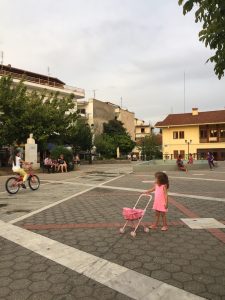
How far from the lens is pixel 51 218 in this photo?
355 inches

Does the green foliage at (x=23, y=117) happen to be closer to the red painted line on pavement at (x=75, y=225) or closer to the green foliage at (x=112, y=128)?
the red painted line on pavement at (x=75, y=225)

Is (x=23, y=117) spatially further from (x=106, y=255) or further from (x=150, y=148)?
(x=150, y=148)

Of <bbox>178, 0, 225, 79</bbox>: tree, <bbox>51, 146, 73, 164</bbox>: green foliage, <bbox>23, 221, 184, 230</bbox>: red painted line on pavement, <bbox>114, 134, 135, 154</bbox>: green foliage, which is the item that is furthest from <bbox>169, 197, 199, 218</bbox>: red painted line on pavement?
<bbox>114, 134, 135, 154</bbox>: green foliage

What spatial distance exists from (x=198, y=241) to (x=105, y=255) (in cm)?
190

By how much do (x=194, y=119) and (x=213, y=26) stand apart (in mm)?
55169

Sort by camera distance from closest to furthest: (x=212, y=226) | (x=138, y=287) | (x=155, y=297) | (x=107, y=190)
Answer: (x=155, y=297)
(x=138, y=287)
(x=212, y=226)
(x=107, y=190)

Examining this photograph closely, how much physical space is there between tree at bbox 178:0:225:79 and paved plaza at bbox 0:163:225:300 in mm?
3070

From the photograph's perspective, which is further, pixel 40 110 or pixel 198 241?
pixel 40 110

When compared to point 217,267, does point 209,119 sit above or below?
above

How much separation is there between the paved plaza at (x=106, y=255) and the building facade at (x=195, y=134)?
48296 millimetres

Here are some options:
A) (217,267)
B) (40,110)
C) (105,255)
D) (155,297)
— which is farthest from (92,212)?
(40,110)

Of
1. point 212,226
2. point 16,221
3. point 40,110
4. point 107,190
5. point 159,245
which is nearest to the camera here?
point 159,245

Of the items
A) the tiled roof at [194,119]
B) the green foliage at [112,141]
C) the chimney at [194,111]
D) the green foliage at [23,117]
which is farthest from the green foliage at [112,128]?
the green foliage at [23,117]

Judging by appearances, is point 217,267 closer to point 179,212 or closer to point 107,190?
point 179,212
